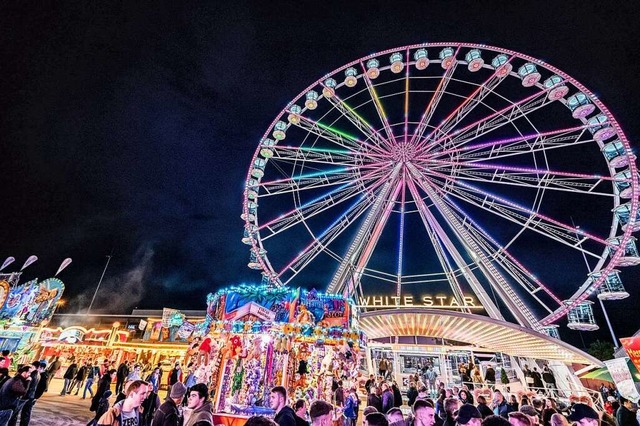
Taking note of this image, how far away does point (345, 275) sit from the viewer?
17.0 metres

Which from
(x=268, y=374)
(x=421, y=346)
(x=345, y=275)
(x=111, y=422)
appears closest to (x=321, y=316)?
(x=268, y=374)

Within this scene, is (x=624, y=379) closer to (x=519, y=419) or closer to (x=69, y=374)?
(x=519, y=419)

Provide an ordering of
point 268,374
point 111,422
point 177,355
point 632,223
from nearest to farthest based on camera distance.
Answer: point 111,422 < point 268,374 < point 632,223 < point 177,355

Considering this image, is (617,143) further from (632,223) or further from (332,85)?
(332,85)

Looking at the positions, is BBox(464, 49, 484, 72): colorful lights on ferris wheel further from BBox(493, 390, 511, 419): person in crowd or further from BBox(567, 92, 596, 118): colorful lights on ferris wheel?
BBox(493, 390, 511, 419): person in crowd

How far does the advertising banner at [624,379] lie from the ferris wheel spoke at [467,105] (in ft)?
40.4

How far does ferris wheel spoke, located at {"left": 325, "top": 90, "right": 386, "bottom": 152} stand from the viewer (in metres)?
16.9

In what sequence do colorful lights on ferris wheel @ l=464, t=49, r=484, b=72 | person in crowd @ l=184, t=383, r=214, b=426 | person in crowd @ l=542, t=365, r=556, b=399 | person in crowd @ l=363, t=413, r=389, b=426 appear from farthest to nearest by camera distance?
person in crowd @ l=542, t=365, r=556, b=399 → colorful lights on ferris wheel @ l=464, t=49, r=484, b=72 → person in crowd @ l=184, t=383, r=214, b=426 → person in crowd @ l=363, t=413, r=389, b=426

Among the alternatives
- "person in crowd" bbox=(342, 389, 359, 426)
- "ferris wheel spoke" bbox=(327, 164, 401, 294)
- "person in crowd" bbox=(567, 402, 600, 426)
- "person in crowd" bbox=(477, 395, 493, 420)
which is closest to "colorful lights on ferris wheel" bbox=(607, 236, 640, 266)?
"ferris wheel spoke" bbox=(327, 164, 401, 294)

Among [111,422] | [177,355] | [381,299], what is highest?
[381,299]

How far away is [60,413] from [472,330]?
1783 centimetres

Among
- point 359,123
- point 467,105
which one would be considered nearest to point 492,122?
point 467,105

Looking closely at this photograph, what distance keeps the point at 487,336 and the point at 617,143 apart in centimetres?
1115

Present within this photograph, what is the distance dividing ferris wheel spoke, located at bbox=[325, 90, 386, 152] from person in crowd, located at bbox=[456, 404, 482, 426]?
47.4 ft
